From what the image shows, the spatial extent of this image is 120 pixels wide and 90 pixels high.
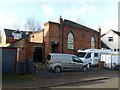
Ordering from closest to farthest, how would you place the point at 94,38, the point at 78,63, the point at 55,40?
the point at 78,63, the point at 55,40, the point at 94,38

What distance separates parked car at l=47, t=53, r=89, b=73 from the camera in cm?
2480

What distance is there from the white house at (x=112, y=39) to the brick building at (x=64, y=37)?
12978mm

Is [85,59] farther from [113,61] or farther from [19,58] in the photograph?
[19,58]

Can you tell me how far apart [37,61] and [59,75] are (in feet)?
36.4

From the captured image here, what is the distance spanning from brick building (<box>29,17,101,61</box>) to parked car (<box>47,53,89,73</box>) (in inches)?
299

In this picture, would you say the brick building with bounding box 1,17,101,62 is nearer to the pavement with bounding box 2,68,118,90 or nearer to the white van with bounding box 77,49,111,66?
the white van with bounding box 77,49,111,66

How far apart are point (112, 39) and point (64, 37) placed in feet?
70.1

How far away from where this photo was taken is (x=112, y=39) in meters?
53.7

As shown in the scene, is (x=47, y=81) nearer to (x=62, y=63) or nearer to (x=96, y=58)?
(x=62, y=63)

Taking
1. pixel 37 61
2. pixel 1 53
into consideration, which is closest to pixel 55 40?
pixel 37 61

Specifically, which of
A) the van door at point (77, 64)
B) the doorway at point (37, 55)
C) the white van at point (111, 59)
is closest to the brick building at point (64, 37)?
the doorway at point (37, 55)

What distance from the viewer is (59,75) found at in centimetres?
2241

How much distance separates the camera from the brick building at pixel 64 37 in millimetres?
33537

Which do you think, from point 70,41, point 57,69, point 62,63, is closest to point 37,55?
point 70,41
